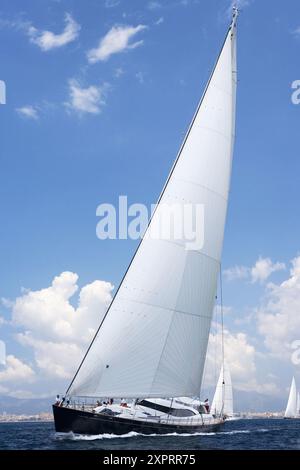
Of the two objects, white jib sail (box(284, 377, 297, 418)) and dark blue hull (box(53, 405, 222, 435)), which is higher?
dark blue hull (box(53, 405, 222, 435))

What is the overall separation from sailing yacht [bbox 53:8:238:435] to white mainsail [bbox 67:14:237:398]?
72mm

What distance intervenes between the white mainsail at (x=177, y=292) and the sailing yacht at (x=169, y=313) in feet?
0.24

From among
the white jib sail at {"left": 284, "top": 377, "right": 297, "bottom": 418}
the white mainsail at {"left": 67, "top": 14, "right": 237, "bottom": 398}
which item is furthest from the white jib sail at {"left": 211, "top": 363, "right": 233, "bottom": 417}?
the white mainsail at {"left": 67, "top": 14, "right": 237, "bottom": 398}

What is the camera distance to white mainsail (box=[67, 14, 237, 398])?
37.1 metres

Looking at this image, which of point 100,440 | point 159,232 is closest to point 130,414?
point 100,440

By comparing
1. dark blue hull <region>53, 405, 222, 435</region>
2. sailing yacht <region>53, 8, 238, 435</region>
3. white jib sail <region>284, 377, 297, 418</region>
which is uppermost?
sailing yacht <region>53, 8, 238, 435</region>

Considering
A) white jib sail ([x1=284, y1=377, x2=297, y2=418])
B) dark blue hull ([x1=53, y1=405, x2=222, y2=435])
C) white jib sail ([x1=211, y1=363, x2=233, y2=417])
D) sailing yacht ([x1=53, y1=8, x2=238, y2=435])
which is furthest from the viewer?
white jib sail ([x1=284, y1=377, x2=297, y2=418])

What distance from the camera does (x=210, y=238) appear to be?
41.8 meters

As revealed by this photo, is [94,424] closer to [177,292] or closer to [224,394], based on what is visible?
[177,292]

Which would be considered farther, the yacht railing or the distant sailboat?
the distant sailboat

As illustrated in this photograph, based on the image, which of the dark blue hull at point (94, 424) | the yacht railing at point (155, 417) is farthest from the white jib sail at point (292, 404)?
the dark blue hull at point (94, 424)

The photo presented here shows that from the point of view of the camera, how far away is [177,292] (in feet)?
130

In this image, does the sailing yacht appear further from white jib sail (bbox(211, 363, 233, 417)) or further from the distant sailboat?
the distant sailboat
